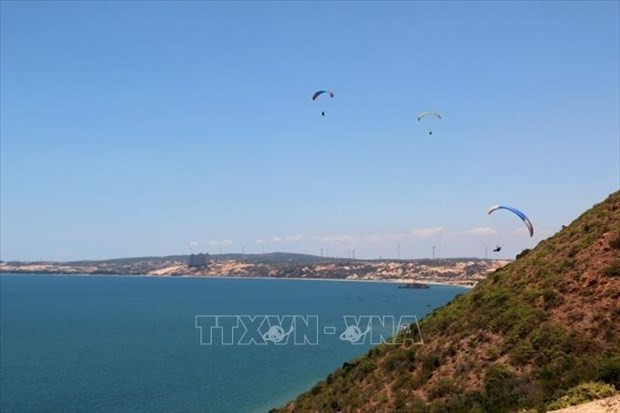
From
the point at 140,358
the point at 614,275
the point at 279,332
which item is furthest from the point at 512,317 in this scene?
the point at 279,332

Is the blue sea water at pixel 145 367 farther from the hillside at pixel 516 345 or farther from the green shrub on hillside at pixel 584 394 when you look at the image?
the green shrub on hillside at pixel 584 394

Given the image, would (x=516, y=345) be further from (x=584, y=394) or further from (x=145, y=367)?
(x=145, y=367)

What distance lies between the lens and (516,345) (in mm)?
23172

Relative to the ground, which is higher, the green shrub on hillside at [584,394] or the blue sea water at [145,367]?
the green shrub on hillside at [584,394]

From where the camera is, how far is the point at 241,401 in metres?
54.8

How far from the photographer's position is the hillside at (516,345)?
789 inches

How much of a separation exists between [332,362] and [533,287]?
49.3m

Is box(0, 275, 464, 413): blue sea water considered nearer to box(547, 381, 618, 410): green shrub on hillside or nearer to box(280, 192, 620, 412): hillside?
box(280, 192, 620, 412): hillside

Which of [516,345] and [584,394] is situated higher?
[516,345]

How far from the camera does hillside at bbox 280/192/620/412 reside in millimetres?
20047

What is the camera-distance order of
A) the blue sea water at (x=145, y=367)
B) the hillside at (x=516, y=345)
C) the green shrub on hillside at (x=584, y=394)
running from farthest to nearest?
the blue sea water at (x=145, y=367) < the hillside at (x=516, y=345) < the green shrub on hillside at (x=584, y=394)

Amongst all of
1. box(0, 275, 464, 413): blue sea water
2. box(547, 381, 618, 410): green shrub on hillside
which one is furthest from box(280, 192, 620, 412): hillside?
box(0, 275, 464, 413): blue sea water

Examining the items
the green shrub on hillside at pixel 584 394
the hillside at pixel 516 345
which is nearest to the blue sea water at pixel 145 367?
the hillside at pixel 516 345

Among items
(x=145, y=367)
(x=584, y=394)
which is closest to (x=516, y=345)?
(x=584, y=394)
